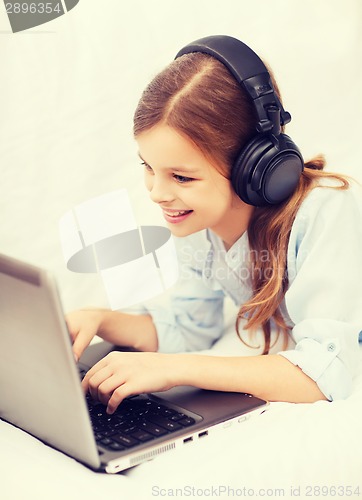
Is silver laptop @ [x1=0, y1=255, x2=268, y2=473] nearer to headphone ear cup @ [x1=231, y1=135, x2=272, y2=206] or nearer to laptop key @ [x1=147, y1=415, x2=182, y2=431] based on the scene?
laptop key @ [x1=147, y1=415, x2=182, y2=431]

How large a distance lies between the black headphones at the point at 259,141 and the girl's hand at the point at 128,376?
0.25 meters

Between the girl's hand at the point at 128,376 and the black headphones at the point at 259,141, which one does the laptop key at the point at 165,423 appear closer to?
the girl's hand at the point at 128,376

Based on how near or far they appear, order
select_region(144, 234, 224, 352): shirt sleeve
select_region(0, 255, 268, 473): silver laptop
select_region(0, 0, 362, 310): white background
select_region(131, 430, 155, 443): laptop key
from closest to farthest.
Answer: select_region(0, 255, 268, 473): silver laptop, select_region(131, 430, 155, 443): laptop key, select_region(144, 234, 224, 352): shirt sleeve, select_region(0, 0, 362, 310): white background

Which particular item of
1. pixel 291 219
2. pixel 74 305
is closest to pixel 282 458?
pixel 291 219

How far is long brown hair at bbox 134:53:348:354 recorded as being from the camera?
3.20ft

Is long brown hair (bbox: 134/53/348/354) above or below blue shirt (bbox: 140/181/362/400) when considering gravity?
above

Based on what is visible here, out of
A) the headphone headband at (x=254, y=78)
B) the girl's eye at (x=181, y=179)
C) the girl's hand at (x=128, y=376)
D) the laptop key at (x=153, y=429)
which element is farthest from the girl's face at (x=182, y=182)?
the laptop key at (x=153, y=429)

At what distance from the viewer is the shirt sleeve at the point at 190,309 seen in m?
1.21

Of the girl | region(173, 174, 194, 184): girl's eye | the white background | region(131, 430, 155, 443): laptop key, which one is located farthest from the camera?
the white background

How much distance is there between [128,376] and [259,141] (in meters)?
0.34

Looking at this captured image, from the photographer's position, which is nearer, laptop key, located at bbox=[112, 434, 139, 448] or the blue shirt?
laptop key, located at bbox=[112, 434, 139, 448]

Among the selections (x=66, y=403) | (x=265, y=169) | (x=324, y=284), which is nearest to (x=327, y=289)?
(x=324, y=284)

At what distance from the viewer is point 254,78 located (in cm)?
93

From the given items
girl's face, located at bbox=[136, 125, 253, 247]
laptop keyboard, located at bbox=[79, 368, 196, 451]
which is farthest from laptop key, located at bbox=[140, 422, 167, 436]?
girl's face, located at bbox=[136, 125, 253, 247]
